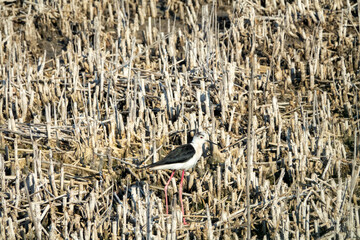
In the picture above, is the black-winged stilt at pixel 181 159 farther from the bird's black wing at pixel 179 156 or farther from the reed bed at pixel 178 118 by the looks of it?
the reed bed at pixel 178 118

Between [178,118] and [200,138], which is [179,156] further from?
[178,118]

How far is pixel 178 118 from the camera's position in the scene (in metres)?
7.95

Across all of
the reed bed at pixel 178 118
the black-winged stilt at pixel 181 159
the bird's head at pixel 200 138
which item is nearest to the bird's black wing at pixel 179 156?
the black-winged stilt at pixel 181 159

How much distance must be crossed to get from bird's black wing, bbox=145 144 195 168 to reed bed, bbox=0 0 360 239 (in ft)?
1.16

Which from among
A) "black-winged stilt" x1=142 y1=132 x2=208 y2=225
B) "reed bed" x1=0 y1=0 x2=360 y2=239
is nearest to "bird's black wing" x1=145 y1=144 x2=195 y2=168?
"black-winged stilt" x1=142 y1=132 x2=208 y2=225

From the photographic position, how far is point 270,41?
32.2ft

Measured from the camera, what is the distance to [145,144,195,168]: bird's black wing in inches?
266

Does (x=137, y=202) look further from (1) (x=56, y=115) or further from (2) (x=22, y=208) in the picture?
(1) (x=56, y=115)

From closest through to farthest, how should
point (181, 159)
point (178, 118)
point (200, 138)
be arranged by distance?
1. point (181, 159)
2. point (200, 138)
3. point (178, 118)

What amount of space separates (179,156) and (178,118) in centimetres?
119

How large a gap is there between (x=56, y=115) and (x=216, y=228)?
3.13 metres

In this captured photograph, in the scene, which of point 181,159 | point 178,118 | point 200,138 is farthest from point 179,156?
point 178,118

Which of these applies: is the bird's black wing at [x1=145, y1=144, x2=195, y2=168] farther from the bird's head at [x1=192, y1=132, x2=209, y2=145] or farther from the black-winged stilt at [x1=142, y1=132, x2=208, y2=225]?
the bird's head at [x1=192, y1=132, x2=209, y2=145]

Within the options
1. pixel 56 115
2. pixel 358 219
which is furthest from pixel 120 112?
pixel 358 219
